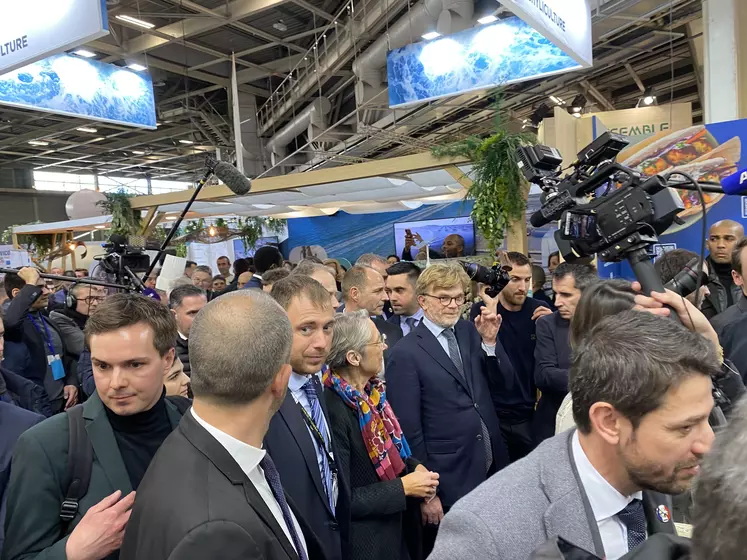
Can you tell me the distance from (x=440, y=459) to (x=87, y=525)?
162cm

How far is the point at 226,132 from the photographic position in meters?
13.6

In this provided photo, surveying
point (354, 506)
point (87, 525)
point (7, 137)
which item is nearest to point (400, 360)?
point (354, 506)

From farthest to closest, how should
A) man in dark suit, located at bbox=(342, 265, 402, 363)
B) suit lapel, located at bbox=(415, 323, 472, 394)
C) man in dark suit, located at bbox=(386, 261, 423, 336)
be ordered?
man in dark suit, located at bbox=(386, 261, 423, 336), man in dark suit, located at bbox=(342, 265, 402, 363), suit lapel, located at bbox=(415, 323, 472, 394)

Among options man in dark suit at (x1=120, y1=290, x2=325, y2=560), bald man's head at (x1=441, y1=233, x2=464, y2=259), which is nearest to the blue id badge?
man in dark suit at (x1=120, y1=290, x2=325, y2=560)

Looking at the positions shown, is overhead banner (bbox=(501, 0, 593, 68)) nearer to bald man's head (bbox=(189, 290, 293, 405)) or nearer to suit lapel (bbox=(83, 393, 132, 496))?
bald man's head (bbox=(189, 290, 293, 405))

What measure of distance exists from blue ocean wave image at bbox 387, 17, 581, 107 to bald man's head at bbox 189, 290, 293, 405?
4102mm

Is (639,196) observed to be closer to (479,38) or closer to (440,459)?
(440,459)

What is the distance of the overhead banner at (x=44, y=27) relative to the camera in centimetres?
298

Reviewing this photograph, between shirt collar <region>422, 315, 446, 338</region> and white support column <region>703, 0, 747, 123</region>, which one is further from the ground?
white support column <region>703, 0, 747, 123</region>

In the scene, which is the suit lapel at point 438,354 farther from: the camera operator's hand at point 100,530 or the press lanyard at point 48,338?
the press lanyard at point 48,338

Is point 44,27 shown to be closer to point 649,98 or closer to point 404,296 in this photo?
point 404,296

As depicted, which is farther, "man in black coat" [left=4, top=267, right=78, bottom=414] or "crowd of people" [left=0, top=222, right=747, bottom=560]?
"man in black coat" [left=4, top=267, right=78, bottom=414]

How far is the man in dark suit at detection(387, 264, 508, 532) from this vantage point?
2479mm

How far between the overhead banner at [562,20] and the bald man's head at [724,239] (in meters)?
1.46
